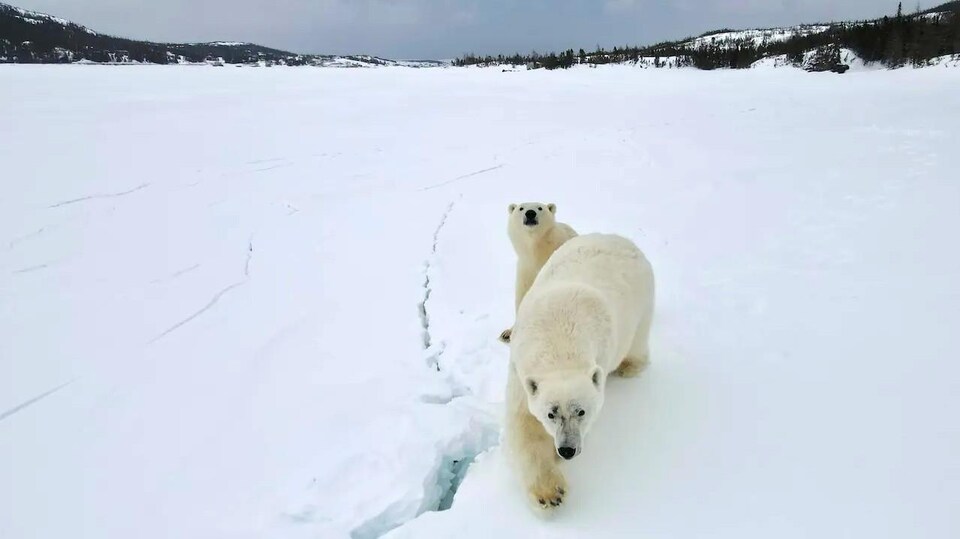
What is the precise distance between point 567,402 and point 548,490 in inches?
16.2

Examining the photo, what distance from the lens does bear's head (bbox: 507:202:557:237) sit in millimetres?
3863

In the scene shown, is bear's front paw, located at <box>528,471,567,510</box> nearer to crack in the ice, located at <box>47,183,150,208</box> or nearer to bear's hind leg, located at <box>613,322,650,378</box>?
bear's hind leg, located at <box>613,322,650,378</box>

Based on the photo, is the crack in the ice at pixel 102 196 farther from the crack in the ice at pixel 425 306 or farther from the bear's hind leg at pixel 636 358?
the bear's hind leg at pixel 636 358

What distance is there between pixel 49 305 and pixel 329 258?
206 centimetres

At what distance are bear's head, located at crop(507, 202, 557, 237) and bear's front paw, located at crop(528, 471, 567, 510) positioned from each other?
6.61ft

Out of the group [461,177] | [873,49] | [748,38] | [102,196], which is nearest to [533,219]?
[461,177]

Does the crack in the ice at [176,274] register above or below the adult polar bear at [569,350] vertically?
below

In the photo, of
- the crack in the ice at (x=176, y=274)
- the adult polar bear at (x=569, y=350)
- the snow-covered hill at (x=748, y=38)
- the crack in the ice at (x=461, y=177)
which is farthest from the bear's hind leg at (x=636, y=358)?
the snow-covered hill at (x=748, y=38)

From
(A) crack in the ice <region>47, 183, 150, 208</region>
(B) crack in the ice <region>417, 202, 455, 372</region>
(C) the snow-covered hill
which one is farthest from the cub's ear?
(C) the snow-covered hill

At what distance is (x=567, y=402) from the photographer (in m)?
1.95

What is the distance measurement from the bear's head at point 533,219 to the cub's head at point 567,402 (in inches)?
75.1

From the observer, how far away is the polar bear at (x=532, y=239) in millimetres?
3859

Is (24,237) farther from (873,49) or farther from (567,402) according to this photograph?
(873,49)

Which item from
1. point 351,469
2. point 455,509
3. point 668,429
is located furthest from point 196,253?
point 668,429
